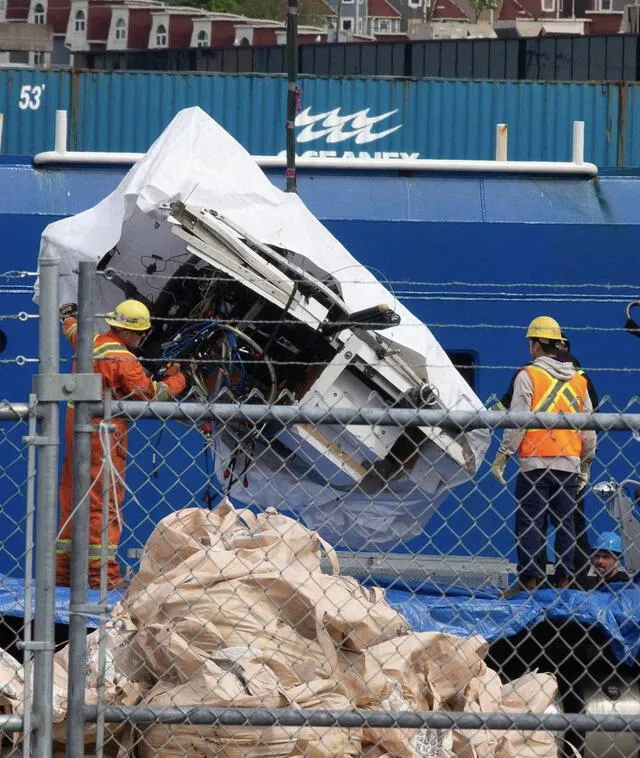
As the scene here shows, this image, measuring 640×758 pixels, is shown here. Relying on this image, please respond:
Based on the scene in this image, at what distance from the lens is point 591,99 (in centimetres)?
1683

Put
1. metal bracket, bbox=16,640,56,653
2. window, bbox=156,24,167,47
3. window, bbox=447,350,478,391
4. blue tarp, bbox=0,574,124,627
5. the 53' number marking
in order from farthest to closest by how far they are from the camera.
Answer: window, bbox=156,24,167,47
the 53' number marking
window, bbox=447,350,478,391
blue tarp, bbox=0,574,124,627
metal bracket, bbox=16,640,56,653

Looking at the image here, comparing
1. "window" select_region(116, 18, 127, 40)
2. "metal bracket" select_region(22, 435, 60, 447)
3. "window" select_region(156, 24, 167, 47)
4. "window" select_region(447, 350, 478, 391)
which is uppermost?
"window" select_region(116, 18, 127, 40)

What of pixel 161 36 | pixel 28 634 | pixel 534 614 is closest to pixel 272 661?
pixel 28 634

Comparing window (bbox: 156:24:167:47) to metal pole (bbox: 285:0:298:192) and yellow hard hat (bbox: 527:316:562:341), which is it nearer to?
metal pole (bbox: 285:0:298:192)

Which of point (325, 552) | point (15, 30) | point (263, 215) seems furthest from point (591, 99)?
point (15, 30)

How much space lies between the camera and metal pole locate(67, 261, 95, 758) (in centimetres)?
376

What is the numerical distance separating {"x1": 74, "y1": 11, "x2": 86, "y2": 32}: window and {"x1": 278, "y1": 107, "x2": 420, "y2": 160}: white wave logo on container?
168 feet


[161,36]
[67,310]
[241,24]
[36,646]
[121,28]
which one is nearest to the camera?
[36,646]

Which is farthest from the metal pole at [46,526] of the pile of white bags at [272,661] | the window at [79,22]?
the window at [79,22]

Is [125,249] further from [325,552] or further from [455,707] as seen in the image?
[455,707]

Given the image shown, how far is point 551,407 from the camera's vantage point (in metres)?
7.73

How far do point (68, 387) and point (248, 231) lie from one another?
3.66 metres

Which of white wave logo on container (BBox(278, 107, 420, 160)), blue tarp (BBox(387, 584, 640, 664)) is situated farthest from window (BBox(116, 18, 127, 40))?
blue tarp (BBox(387, 584, 640, 664))

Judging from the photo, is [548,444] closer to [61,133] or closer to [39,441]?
[61,133]
